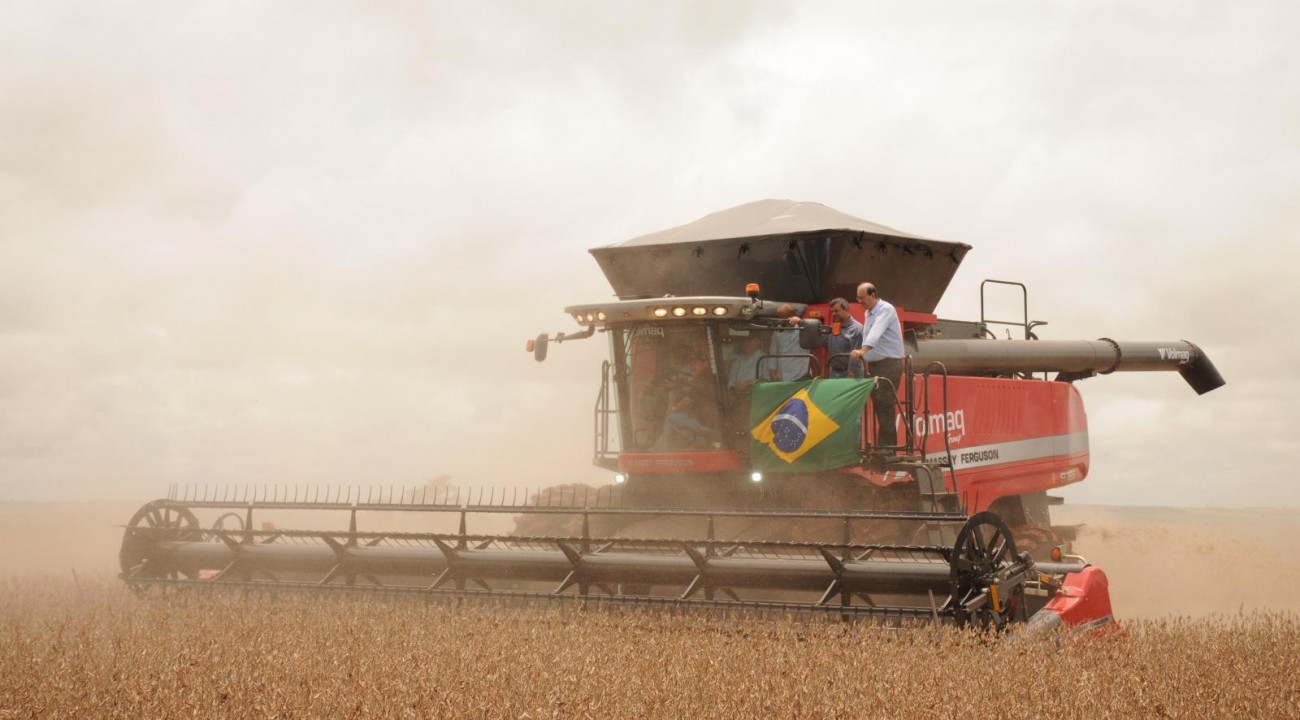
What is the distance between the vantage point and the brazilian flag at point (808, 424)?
7.99 metres

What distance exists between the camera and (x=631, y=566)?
7363mm

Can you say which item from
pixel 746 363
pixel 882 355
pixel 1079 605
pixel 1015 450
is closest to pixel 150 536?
pixel 746 363

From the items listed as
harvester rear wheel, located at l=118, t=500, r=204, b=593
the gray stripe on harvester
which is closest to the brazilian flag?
the gray stripe on harvester

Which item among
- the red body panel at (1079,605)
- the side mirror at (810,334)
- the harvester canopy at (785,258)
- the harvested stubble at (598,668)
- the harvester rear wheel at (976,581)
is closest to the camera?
the harvested stubble at (598,668)

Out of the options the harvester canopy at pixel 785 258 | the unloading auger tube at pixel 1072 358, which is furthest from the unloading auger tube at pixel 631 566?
the unloading auger tube at pixel 1072 358

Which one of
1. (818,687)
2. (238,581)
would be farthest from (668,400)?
(818,687)

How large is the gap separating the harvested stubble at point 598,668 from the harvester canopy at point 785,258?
10.6ft

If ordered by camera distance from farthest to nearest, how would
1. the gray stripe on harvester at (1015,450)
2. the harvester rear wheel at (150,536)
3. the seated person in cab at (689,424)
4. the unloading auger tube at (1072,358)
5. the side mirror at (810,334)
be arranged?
1. the unloading auger tube at (1072,358)
2. the gray stripe on harvester at (1015,450)
3. the harvester rear wheel at (150,536)
4. the seated person in cab at (689,424)
5. the side mirror at (810,334)

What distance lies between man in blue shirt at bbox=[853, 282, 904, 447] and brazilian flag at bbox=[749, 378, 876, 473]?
20 centimetres

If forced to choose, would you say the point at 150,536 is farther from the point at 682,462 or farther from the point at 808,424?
the point at 808,424

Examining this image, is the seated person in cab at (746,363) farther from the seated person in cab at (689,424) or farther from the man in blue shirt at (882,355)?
the man in blue shirt at (882,355)

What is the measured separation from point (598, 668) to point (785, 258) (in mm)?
4584

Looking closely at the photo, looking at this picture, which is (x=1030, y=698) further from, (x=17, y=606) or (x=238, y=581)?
(x=17, y=606)

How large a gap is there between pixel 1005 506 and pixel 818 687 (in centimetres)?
590
